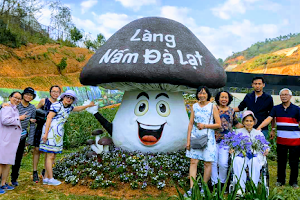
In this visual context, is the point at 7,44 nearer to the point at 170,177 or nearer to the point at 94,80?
the point at 94,80

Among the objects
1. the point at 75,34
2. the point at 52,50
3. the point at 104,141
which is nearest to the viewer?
the point at 104,141

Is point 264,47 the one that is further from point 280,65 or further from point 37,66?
point 37,66

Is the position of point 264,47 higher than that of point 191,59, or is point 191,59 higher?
point 264,47

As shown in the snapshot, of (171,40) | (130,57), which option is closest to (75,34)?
(171,40)

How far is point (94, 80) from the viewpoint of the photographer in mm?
5301

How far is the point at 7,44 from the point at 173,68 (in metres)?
23.1

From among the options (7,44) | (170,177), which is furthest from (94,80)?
(7,44)

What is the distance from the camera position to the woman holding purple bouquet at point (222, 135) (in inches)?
176

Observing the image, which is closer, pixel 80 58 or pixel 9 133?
pixel 9 133

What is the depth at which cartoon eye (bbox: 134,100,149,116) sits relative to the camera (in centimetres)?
556

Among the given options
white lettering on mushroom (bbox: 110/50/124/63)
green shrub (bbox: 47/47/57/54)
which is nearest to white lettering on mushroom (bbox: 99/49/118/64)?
white lettering on mushroom (bbox: 110/50/124/63)

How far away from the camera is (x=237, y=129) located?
438cm

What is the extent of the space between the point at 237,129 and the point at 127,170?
81.3 inches

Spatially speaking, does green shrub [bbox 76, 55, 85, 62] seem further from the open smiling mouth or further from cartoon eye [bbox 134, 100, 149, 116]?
the open smiling mouth
